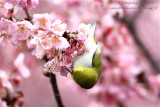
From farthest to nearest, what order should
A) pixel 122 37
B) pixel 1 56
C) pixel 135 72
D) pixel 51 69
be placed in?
pixel 1 56 < pixel 135 72 < pixel 122 37 < pixel 51 69

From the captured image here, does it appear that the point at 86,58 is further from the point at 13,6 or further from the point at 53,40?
the point at 13,6

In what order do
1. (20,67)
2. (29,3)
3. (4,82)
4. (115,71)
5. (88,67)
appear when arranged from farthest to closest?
(115,71) < (20,67) < (4,82) < (29,3) < (88,67)

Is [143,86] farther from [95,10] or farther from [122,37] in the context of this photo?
[95,10]

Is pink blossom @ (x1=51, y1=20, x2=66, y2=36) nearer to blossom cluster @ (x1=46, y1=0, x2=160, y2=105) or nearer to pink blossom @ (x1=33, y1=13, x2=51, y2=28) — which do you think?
pink blossom @ (x1=33, y1=13, x2=51, y2=28)

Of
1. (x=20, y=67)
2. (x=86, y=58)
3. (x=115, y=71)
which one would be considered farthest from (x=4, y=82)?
(x=115, y=71)

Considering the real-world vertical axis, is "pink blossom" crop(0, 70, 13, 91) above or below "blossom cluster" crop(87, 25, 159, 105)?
above

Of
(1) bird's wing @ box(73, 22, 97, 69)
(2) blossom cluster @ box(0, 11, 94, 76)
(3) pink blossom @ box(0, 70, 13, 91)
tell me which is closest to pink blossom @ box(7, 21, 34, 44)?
(2) blossom cluster @ box(0, 11, 94, 76)

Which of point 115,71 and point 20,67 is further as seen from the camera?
point 115,71

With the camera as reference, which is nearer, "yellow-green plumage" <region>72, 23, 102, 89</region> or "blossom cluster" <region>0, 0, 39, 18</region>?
"yellow-green plumage" <region>72, 23, 102, 89</region>

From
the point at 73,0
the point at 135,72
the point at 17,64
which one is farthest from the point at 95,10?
the point at 17,64
